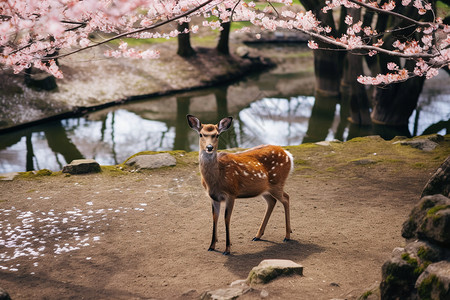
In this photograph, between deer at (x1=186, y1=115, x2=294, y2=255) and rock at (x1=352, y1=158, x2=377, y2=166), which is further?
rock at (x1=352, y1=158, x2=377, y2=166)

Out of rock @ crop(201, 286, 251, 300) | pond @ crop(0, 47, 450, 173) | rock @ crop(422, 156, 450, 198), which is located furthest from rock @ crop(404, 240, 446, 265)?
pond @ crop(0, 47, 450, 173)

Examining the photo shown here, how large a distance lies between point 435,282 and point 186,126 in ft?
48.7

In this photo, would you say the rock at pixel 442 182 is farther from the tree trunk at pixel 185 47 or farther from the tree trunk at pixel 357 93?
the tree trunk at pixel 185 47

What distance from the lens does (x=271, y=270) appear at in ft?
19.3

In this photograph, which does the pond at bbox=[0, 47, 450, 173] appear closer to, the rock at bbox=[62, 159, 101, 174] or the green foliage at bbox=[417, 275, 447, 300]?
the rock at bbox=[62, 159, 101, 174]

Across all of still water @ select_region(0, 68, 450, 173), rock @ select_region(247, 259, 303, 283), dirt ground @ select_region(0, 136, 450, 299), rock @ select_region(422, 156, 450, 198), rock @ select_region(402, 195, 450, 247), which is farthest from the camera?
still water @ select_region(0, 68, 450, 173)

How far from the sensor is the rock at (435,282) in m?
4.21

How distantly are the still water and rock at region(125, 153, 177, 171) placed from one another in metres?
3.25

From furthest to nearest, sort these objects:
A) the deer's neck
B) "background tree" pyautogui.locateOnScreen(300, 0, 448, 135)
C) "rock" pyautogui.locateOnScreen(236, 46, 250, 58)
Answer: "rock" pyautogui.locateOnScreen(236, 46, 250, 58), "background tree" pyautogui.locateOnScreen(300, 0, 448, 135), the deer's neck

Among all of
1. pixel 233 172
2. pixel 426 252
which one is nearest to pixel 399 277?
pixel 426 252

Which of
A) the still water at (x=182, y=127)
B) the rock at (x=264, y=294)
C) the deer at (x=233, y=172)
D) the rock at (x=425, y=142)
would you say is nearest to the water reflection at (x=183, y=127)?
the still water at (x=182, y=127)

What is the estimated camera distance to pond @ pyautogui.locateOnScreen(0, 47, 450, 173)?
15.8 m

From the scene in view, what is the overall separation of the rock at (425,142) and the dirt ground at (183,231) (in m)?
0.66

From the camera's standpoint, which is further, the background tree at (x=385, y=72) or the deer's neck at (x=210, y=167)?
the background tree at (x=385, y=72)
